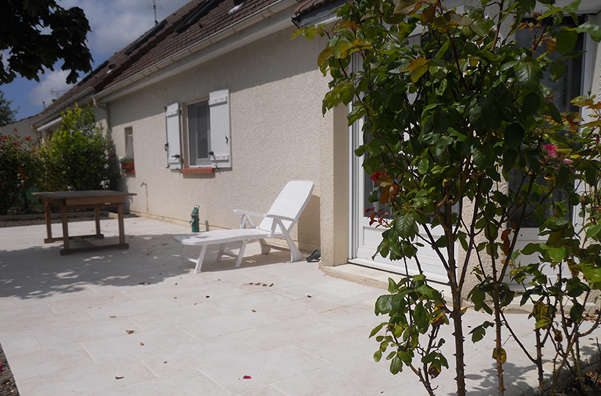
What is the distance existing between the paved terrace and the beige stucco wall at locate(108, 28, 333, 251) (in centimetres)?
151

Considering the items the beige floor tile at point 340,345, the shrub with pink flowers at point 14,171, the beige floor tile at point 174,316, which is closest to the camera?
the beige floor tile at point 340,345

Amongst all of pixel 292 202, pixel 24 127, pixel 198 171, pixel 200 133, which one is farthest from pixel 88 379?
pixel 24 127

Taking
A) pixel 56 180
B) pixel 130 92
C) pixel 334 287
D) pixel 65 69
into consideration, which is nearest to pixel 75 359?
pixel 334 287

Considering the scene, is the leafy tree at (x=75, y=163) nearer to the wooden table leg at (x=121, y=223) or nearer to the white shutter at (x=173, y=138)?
the white shutter at (x=173, y=138)

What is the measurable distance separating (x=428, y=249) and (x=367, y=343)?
64.6 inches

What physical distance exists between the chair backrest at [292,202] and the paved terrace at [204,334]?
1.84 ft

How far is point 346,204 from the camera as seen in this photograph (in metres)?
4.88

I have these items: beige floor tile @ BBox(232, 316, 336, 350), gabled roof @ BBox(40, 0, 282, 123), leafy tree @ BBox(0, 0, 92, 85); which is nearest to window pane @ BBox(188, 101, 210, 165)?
gabled roof @ BBox(40, 0, 282, 123)

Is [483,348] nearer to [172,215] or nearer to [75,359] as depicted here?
[75,359]

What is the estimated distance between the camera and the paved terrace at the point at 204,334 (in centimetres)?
238

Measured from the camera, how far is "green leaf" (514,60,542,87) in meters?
1.19

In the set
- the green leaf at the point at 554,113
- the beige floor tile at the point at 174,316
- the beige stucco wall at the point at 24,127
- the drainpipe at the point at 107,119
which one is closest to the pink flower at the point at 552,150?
the green leaf at the point at 554,113

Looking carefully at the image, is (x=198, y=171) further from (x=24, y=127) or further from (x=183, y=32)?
(x=24, y=127)

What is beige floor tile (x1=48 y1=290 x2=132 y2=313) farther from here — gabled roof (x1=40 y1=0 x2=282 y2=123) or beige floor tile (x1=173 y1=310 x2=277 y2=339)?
gabled roof (x1=40 y1=0 x2=282 y2=123)
